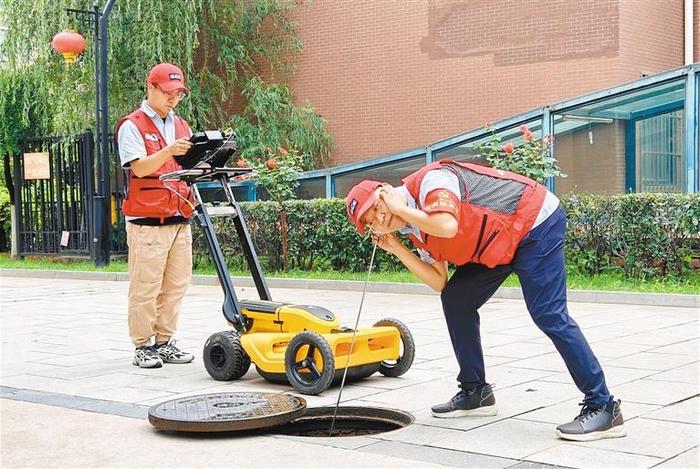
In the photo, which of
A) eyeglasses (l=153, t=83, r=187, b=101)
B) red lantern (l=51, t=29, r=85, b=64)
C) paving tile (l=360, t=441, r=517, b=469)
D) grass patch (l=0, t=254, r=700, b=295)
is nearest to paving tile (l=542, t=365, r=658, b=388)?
paving tile (l=360, t=441, r=517, b=469)

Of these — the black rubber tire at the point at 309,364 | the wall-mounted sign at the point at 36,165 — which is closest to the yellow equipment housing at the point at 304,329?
the black rubber tire at the point at 309,364

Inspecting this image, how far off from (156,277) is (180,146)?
1.06 metres

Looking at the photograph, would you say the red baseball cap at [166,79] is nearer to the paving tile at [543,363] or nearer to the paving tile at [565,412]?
the paving tile at [543,363]

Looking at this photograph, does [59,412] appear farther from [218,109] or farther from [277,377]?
[218,109]

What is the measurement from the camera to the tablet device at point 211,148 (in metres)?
6.49

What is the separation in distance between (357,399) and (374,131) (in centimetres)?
1435

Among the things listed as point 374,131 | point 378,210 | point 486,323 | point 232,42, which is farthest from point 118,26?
point 378,210

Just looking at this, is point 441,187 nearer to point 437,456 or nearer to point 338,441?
point 437,456

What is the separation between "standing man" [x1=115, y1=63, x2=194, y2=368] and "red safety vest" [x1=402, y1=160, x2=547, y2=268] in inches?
104

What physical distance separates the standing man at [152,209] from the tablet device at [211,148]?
0.22 meters

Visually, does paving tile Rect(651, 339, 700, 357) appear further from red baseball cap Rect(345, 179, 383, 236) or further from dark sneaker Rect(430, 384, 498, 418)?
red baseball cap Rect(345, 179, 383, 236)

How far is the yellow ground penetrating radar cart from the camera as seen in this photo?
19.2 ft

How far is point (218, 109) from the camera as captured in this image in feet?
67.2

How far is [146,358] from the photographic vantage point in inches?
275
